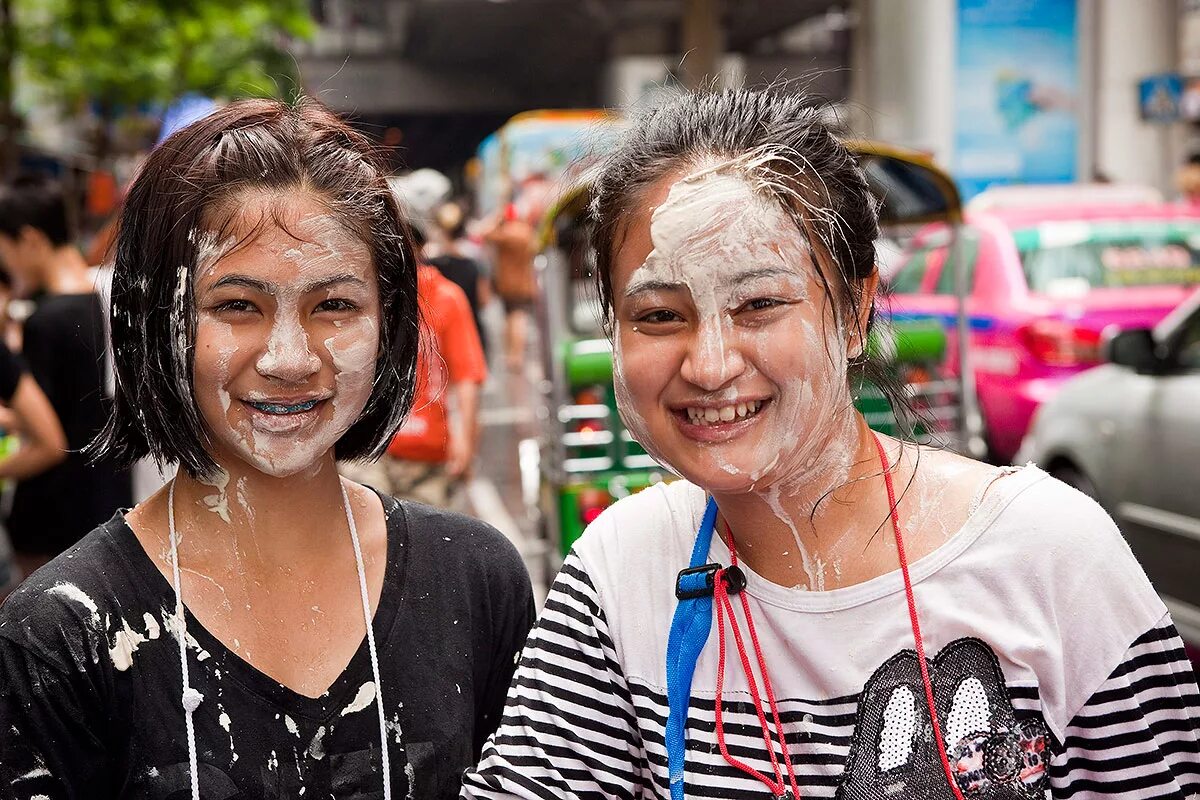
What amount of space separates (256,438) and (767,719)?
0.85m

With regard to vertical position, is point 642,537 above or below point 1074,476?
above

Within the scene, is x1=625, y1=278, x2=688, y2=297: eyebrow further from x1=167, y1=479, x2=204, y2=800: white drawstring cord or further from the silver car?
the silver car

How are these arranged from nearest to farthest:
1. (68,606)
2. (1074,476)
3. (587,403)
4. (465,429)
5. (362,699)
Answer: (68,606), (362,699), (587,403), (465,429), (1074,476)

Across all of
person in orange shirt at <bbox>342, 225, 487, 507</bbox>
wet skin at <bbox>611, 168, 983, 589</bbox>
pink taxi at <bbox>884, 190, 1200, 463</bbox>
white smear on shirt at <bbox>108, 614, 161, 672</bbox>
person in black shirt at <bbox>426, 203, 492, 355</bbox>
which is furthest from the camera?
pink taxi at <bbox>884, 190, 1200, 463</bbox>

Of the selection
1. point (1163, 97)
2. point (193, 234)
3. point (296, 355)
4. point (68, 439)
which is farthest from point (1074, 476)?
point (1163, 97)

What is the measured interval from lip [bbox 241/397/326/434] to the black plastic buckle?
64 centimetres

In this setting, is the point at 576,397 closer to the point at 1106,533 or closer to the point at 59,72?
the point at 1106,533

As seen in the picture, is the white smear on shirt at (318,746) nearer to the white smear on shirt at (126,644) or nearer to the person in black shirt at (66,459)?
the white smear on shirt at (126,644)

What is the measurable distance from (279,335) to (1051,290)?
6.95 meters

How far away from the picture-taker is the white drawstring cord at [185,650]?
1799 millimetres

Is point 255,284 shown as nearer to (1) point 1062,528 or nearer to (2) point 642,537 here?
(2) point 642,537

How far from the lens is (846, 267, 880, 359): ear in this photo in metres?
1.79

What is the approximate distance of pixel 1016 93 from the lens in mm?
16000

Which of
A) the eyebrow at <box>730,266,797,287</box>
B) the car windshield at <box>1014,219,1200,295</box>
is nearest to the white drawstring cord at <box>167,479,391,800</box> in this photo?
the eyebrow at <box>730,266,797,287</box>
